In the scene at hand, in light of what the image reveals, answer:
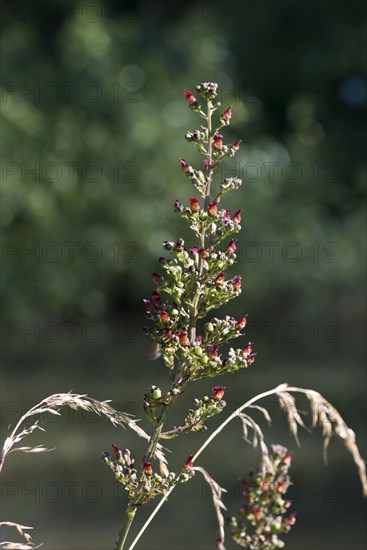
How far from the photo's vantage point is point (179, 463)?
637 cm

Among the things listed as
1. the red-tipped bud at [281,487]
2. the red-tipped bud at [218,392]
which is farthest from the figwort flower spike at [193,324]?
the red-tipped bud at [281,487]

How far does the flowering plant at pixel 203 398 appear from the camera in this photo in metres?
1.24

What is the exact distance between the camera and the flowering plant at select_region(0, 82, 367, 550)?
124 cm

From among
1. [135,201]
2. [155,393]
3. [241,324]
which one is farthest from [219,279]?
[135,201]

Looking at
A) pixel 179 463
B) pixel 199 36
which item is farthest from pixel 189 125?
pixel 179 463

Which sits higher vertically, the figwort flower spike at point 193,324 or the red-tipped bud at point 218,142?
the red-tipped bud at point 218,142

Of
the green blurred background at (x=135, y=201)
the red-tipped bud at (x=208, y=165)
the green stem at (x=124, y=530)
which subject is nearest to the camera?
the green stem at (x=124, y=530)

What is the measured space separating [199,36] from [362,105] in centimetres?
318

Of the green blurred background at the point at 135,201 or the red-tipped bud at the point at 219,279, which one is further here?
the green blurred background at the point at 135,201

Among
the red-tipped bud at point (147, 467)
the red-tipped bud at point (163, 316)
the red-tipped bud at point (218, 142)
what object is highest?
the red-tipped bud at point (218, 142)

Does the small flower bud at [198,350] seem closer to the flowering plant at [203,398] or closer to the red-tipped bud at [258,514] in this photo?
the flowering plant at [203,398]

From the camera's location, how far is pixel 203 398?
1320 millimetres

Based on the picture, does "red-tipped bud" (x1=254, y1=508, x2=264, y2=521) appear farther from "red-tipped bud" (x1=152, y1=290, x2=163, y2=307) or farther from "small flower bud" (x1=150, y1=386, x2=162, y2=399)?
"red-tipped bud" (x1=152, y1=290, x2=163, y2=307)

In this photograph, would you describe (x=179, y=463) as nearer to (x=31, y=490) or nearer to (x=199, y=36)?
(x=31, y=490)
